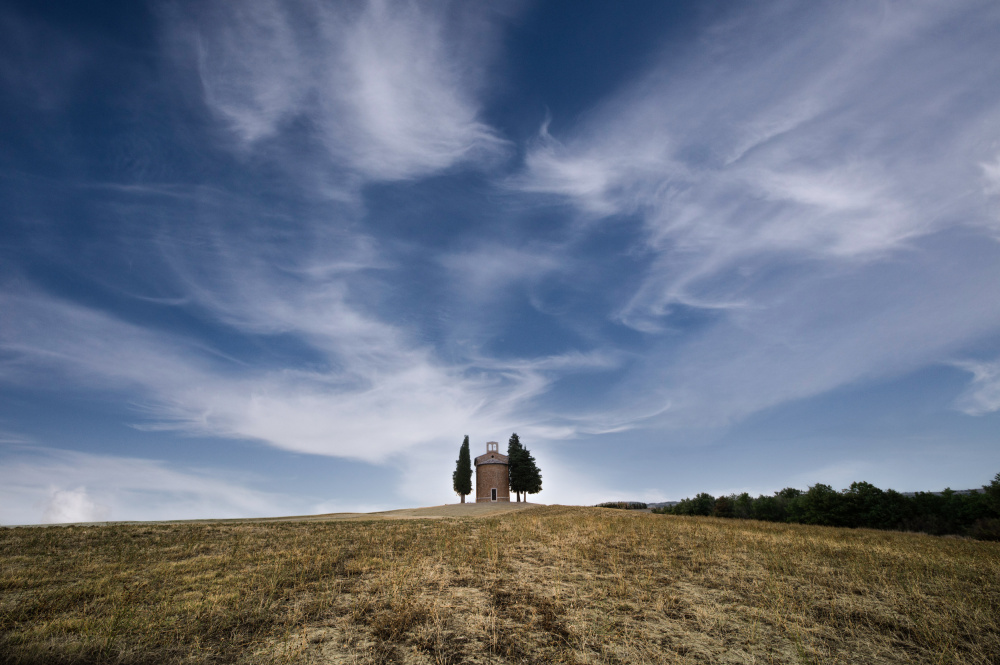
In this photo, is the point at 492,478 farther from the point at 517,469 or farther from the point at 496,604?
the point at 496,604

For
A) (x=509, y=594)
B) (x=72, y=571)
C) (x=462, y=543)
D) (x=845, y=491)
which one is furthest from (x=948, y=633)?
(x=845, y=491)

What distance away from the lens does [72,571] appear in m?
12.4

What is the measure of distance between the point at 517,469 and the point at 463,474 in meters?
8.48

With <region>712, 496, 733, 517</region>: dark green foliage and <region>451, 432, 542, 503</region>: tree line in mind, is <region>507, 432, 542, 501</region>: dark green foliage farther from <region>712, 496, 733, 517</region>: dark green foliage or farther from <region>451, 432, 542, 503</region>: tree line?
<region>712, 496, 733, 517</region>: dark green foliage

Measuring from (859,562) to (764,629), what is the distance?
7.89 m

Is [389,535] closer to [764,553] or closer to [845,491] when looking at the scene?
[764,553]

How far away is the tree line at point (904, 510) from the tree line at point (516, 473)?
3331cm

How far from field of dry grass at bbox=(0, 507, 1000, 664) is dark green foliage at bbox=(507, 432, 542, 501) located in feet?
180

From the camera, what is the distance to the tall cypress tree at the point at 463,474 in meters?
68.9

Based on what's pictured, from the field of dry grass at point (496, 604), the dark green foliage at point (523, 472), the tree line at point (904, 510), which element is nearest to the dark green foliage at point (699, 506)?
the tree line at point (904, 510)

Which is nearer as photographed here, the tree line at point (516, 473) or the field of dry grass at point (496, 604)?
the field of dry grass at point (496, 604)

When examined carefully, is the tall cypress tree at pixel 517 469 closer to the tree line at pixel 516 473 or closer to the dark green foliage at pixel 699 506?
the tree line at pixel 516 473

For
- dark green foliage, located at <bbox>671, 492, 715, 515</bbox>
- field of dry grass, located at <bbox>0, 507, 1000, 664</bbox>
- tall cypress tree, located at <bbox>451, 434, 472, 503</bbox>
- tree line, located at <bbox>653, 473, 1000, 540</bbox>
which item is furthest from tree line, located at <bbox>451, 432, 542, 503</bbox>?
field of dry grass, located at <bbox>0, 507, 1000, 664</bbox>

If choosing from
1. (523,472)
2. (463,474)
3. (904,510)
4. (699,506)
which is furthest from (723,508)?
(463,474)
